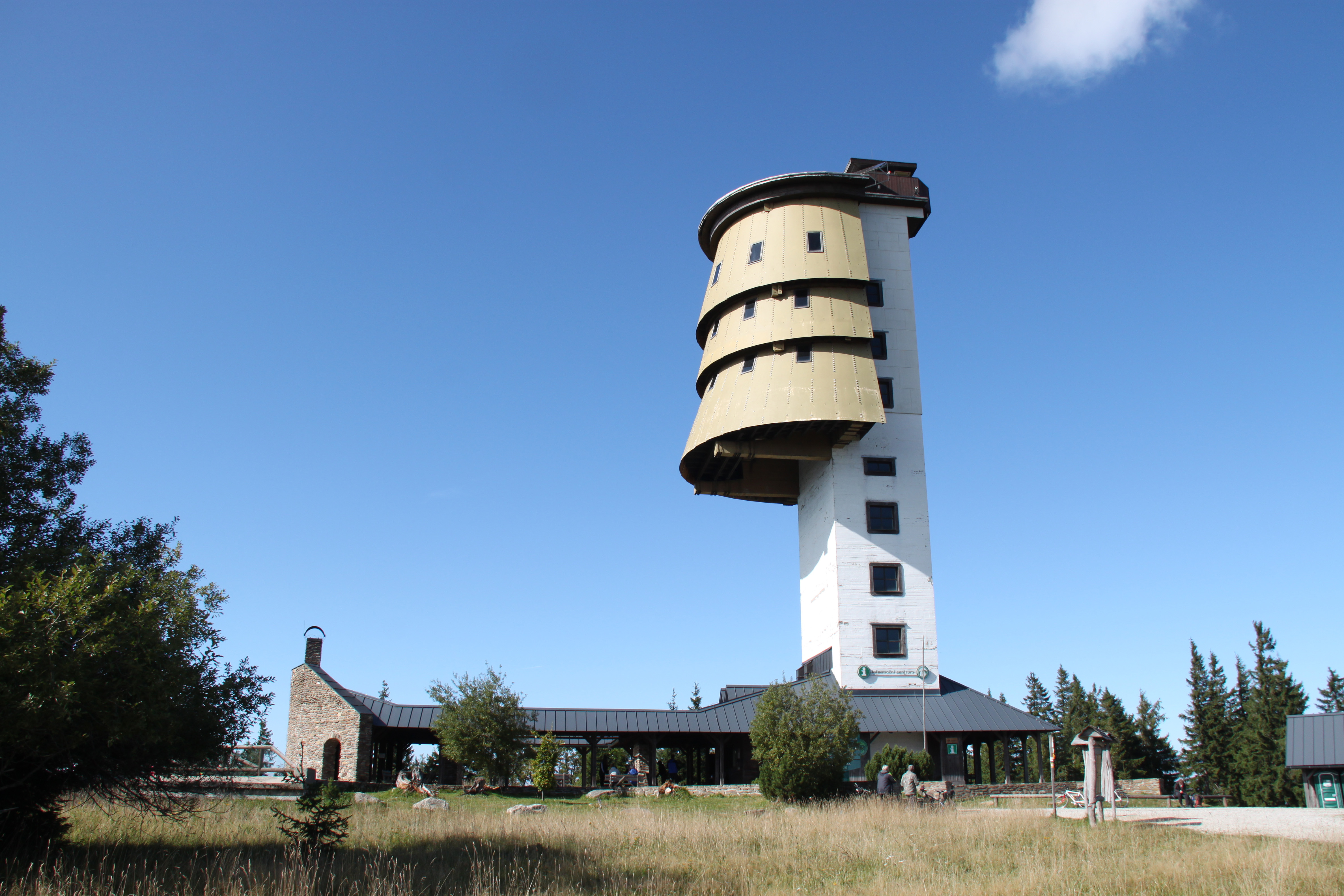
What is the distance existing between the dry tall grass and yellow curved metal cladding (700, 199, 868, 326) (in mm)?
23027

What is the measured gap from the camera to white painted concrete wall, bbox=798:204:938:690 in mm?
35000

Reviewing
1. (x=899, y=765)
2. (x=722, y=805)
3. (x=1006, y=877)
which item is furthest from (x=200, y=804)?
(x=899, y=765)

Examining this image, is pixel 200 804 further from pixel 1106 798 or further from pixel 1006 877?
pixel 1106 798

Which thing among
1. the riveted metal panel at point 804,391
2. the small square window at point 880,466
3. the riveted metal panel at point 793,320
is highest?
the riveted metal panel at point 793,320

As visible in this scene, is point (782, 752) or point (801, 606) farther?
point (801, 606)

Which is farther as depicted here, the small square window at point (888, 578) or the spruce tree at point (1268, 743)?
the spruce tree at point (1268, 743)

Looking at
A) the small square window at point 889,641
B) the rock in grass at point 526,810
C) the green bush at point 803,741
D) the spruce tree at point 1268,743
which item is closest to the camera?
the rock in grass at point 526,810

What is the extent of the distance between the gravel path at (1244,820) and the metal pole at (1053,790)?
197mm

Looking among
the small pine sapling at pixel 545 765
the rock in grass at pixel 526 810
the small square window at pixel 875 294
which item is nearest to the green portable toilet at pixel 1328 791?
the small square window at pixel 875 294

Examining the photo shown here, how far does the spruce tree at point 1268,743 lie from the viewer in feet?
187

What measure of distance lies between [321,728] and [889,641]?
19.9 m

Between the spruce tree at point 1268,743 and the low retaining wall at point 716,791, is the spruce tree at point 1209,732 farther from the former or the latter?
the low retaining wall at point 716,791

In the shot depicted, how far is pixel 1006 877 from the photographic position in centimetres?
1194

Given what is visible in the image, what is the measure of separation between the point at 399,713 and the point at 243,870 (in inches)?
891
